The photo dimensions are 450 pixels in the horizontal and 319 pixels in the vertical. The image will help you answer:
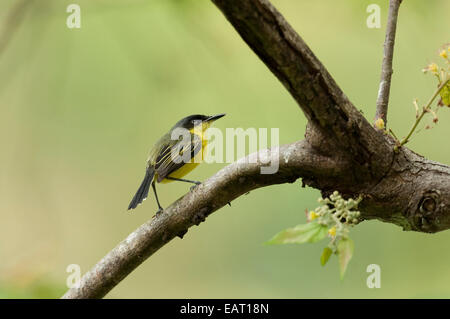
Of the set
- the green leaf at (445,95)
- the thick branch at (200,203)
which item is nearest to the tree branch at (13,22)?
the thick branch at (200,203)

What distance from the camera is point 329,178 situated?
1.61 metres

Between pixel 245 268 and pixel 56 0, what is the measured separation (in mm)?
2107

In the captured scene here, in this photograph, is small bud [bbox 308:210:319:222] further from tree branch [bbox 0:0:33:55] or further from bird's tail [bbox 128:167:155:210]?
bird's tail [bbox 128:167:155:210]

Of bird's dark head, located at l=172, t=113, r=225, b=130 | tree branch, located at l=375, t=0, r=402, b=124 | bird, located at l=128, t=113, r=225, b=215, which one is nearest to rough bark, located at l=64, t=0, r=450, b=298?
tree branch, located at l=375, t=0, r=402, b=124

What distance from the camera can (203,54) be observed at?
2.82m

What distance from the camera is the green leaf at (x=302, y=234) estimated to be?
102 cm

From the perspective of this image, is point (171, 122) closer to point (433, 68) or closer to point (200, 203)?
point (200, 203)

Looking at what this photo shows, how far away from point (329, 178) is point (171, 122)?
2.70 meters

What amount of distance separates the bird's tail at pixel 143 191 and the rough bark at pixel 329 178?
77cm

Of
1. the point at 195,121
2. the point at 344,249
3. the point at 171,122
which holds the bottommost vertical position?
the point at 344,249

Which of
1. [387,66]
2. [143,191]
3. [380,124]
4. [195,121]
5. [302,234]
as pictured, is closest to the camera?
[302,234]

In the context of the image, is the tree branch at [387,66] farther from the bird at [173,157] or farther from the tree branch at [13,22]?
the tree branch at [13,22]

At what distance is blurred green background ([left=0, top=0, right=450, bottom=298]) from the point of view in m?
3.01

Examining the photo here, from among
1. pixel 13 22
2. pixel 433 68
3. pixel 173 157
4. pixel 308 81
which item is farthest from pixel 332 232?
pixel 173 157
